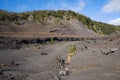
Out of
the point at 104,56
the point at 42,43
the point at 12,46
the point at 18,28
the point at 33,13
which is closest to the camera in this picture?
the point at 104,56

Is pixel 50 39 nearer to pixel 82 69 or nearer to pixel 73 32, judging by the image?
pixel 73 32

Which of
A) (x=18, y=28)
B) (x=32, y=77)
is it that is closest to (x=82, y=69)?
(x=32, y=77)

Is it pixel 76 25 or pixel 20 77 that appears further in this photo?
pixel 76 25

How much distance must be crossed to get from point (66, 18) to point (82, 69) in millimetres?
36887

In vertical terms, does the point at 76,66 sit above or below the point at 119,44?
below

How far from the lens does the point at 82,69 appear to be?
583 inches

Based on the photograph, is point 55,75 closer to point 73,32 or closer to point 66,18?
point 73,32

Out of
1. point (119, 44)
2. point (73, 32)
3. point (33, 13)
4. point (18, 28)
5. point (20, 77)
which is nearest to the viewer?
point (20, 77)

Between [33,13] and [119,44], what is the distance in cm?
3391

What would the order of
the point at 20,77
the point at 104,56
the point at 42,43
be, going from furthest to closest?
the point at 42,43
the point at 104,56
the point at 20,77

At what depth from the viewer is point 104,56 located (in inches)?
627

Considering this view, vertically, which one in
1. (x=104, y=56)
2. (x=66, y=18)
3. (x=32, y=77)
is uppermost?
(x=66, y=18)

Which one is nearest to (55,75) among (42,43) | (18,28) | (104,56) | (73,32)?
(104,56)

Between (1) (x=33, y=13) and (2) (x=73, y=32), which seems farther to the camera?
(1) (x=33, y=13)
